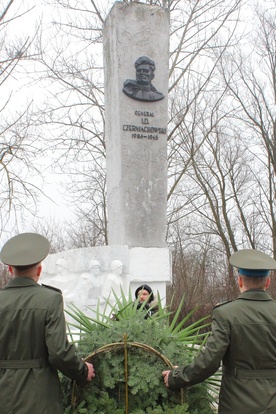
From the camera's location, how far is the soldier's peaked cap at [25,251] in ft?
10.7

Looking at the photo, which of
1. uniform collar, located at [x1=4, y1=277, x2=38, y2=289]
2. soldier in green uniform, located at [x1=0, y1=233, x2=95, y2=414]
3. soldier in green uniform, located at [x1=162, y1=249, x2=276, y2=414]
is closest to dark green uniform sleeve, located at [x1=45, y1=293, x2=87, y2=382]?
soldier in green uniform, located at [x1=0, y1=233, x2=95, y2=414]

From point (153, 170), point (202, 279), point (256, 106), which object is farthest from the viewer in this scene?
point (256, 106)

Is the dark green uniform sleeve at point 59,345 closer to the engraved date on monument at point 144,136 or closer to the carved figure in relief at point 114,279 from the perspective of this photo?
the carved figure in relief at point 114,279

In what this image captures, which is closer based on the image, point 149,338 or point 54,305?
point 54,305

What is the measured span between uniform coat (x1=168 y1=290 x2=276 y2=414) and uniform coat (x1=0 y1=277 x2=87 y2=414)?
0.66m

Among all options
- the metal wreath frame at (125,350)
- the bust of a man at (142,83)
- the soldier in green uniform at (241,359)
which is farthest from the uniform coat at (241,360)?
the bust of a man at (142,83)

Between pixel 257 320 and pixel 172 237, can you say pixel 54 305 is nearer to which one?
pixel 257 320

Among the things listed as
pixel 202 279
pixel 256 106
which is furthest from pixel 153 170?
pixel 256 106

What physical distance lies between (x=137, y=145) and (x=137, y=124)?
1.06 feet

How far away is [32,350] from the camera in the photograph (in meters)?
3.14

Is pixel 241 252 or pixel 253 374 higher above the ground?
pixel 241 252

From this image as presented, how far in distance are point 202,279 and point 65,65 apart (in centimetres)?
703

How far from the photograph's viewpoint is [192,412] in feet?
11.2

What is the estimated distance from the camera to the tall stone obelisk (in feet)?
27.2
